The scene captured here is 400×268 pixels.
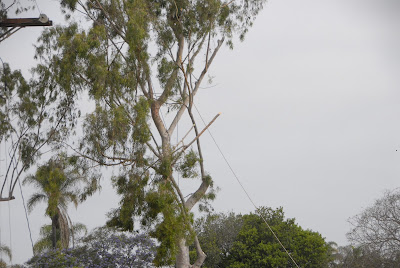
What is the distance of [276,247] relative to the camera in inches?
843

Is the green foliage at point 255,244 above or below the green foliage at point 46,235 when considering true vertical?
below

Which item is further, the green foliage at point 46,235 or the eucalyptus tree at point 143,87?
the green foliage at point 46,235

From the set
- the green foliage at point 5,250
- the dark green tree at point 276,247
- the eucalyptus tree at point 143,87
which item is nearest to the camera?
the eucalyptus tree at point 143,87

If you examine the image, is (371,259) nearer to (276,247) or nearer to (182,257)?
(276,247)

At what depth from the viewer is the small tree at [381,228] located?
16.5 metres

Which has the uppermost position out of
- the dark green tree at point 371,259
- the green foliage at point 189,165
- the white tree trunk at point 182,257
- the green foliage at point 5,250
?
the green foliage at point 5,250

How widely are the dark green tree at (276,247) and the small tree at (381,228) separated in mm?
4504

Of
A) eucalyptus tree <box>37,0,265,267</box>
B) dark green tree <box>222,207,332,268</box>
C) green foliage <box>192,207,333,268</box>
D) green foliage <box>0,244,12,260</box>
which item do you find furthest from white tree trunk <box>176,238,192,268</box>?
green foliage <box>0,244,12,260</box>

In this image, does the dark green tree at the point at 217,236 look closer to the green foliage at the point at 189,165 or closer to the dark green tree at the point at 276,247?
the dark green tree at the point at 276,247

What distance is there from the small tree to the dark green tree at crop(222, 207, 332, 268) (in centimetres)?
450

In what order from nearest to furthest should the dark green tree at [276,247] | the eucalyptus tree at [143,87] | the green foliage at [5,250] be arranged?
the eucalyptus tree at [143,87]
the dark green tree at [276,247]
the green foliage at [5,250]

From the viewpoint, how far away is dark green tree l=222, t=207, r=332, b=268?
836 inches

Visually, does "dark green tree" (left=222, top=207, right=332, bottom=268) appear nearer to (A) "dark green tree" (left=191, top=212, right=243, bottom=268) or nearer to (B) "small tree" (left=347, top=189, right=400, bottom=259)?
(A) "dark green tree" (left=191, top=212, right=243, bottom=268)

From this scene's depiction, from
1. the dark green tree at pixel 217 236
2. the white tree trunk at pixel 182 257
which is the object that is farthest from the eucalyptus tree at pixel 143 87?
the dark green tree at pixel 217 236
